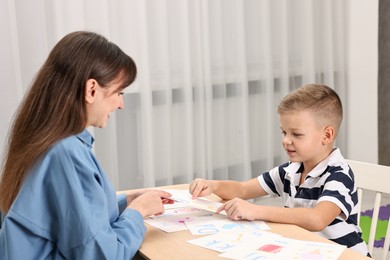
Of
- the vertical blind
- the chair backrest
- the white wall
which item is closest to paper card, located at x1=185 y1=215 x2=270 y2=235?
the chair backrest

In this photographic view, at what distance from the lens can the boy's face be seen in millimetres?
1987

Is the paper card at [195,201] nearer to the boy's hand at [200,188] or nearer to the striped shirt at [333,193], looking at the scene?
the boy's hand at [200,188]

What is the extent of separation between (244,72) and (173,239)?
2541 mm

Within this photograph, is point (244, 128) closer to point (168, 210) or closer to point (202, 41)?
point (202, 41)

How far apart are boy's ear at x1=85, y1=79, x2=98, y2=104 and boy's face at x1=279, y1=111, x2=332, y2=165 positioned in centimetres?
71

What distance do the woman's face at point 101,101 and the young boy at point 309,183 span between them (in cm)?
48

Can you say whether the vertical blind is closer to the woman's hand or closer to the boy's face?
the woman's hand

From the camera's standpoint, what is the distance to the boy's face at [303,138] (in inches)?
78.2

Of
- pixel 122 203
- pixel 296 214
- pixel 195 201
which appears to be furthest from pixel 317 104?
pixel 122 203

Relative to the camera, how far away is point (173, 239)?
169 centimetres

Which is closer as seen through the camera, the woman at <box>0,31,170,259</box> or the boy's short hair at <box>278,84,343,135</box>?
the woman at <box>0,31,170,259</box>

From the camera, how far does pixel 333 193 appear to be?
1.84 metres

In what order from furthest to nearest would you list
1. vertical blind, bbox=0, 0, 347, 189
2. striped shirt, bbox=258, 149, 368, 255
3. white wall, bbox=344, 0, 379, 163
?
white wall, bbox=344, 0, 379, 163 → vertical blind, bbox=0, 0, 347, 189 → striped shirt, bbox=258, 149, 368, 255

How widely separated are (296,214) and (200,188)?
39 centimetres
